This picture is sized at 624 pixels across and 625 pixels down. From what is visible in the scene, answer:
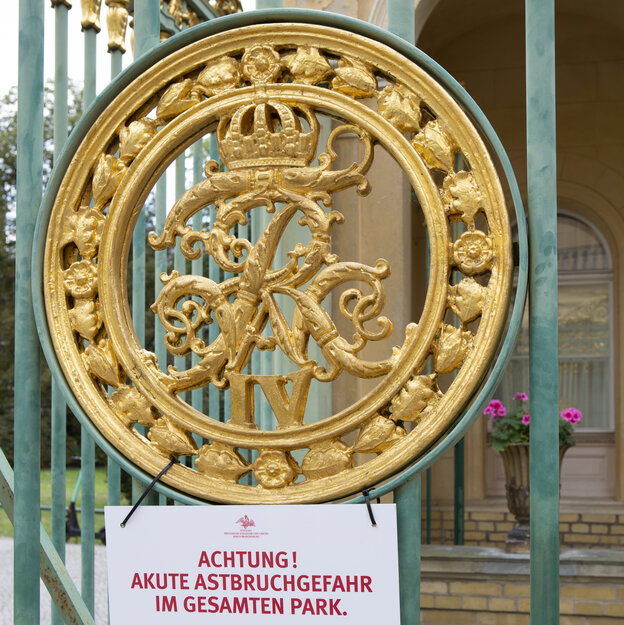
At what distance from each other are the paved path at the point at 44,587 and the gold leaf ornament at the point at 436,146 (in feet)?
12.5

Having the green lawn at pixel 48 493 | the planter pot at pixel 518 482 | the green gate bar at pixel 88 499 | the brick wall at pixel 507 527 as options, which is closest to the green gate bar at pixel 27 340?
the green gate bar at pixel 88 499

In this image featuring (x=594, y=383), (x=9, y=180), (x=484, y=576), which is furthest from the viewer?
(x=9, y=180)

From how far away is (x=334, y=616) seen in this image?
3.73 ft

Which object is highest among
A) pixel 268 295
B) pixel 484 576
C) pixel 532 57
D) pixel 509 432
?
pixel 532 57

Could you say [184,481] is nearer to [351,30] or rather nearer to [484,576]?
[351,30]

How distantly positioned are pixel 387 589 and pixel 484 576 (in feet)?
7.06

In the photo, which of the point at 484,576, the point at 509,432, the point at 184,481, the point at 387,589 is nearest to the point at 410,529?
the point at 387,589

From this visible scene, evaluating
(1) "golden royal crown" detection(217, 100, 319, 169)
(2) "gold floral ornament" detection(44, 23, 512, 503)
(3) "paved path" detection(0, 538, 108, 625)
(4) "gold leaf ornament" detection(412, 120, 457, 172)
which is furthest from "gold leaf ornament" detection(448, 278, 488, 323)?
(3) "paved path" detection(0, 538, 108, 625)

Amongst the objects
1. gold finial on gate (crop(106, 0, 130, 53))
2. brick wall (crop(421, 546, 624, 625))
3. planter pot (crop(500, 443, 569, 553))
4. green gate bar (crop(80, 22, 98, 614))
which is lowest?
brick wall (crop(421, 546, 624, 625))

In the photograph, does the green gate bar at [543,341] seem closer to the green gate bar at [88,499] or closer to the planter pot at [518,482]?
the green gate bar at [88,499]

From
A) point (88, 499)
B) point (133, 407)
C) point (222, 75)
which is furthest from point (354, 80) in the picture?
point (88, 499)

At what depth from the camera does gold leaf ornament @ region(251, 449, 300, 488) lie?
3.83ft

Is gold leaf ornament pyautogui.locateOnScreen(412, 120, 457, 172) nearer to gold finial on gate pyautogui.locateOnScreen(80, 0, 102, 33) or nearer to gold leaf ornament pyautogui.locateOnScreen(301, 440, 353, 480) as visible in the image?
gold leaf ornament pyautogui.locateOnScreen(301, 440, 353, 480)

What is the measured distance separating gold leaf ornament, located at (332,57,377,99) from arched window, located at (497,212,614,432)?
4.89 metres
